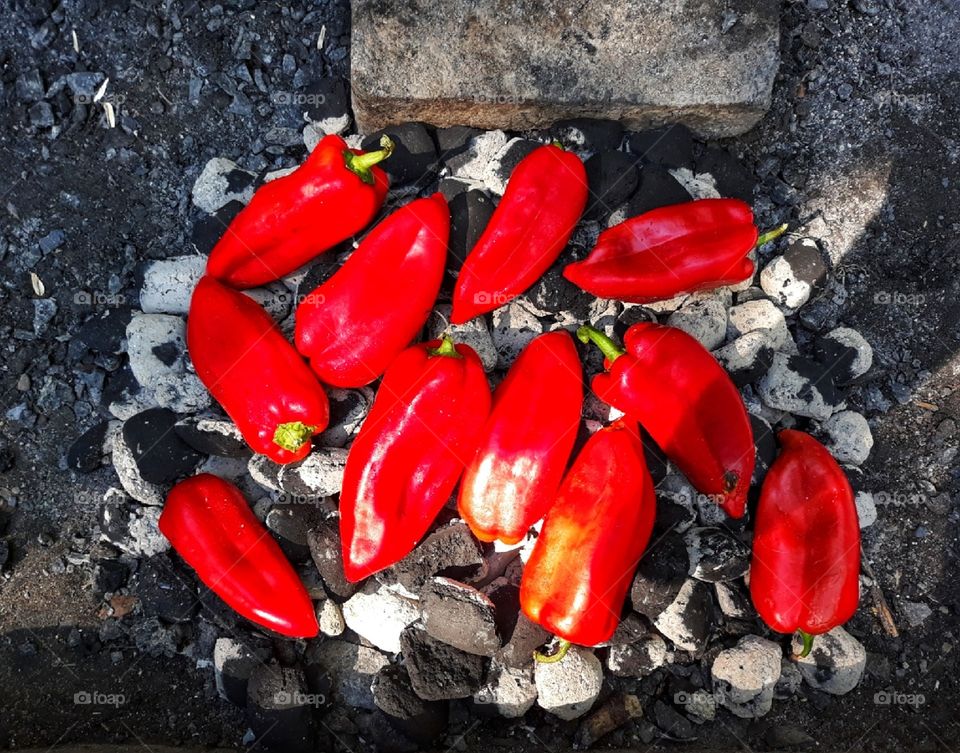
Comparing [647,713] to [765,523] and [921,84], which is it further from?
[921,84]

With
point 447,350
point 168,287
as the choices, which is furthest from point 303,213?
point 447,350

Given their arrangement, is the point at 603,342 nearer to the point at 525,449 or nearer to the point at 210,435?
the point at 525,449

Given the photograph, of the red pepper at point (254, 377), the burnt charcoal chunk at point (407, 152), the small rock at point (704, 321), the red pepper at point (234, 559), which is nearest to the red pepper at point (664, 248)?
the small rock at point (704, 321)

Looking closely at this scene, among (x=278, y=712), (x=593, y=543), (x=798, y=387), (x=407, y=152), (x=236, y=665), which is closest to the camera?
(x=593, y=543)

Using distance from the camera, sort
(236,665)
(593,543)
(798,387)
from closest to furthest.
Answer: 1. (593,543)
2. (236,665)
3. (798,387)

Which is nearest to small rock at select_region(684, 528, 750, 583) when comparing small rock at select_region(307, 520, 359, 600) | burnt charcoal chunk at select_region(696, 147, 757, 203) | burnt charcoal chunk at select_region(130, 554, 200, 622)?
small rock at select_region(307, 520, 359, 600)

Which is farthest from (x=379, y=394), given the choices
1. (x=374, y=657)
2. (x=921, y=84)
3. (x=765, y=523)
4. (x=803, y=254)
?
(x=921, y=84)

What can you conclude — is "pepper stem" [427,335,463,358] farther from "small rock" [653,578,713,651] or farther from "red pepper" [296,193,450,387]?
"small rock" [653,578,713,651]
